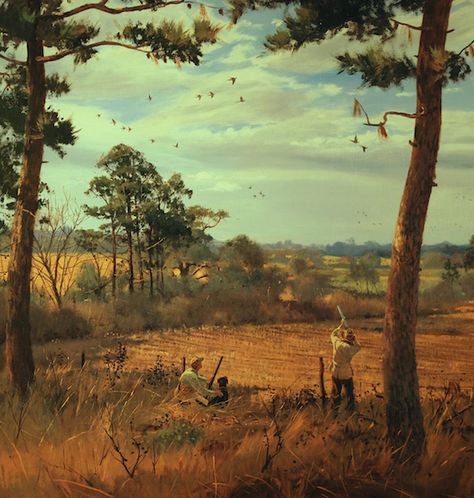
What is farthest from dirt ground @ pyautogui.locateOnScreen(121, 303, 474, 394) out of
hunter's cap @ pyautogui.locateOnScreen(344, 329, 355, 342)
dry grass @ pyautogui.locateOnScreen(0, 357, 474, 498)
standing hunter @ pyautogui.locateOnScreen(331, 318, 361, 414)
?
dry grass @ pyautogui.locateOnScreen(0, 357, 474, 498)

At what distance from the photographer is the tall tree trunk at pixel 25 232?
405 inches

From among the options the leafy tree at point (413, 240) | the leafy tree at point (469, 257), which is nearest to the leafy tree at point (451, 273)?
the leafy tree at point (469, 257)

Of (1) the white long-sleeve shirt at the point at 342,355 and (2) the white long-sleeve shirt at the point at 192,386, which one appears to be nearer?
(2) the white long-sleeve shirt at the point at 192,386

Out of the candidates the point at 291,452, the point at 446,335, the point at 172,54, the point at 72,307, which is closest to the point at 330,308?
the point at 446,335

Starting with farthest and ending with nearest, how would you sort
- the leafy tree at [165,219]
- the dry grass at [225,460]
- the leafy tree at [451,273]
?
1. the leafy tree at [451,273]
2. the leafy tree at [165,219]
3. the dry grass at [225,460]

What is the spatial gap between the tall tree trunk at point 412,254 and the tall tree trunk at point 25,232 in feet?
18.4

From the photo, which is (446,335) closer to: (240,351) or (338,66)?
(240,351)

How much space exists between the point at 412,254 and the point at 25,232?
19.3 ft

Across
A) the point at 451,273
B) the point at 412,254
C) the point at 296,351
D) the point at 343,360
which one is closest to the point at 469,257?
the point at 451,273

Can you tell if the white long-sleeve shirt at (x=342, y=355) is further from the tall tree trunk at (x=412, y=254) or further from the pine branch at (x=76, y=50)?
the pine branch at (x=76, y=50)

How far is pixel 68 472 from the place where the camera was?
5727 millimetres

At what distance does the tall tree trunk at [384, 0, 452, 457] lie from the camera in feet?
22.5

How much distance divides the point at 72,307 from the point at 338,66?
15403mm

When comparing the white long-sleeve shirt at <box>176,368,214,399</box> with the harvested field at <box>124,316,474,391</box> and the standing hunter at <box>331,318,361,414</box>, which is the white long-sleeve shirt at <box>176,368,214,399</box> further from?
the harvested field at <box>124,316,474,391</box>
